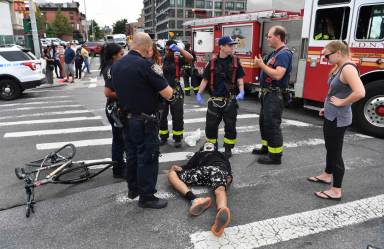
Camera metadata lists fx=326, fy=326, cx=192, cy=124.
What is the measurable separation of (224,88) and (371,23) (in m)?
3.52

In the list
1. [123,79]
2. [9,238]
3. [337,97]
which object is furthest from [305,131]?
[9,238]

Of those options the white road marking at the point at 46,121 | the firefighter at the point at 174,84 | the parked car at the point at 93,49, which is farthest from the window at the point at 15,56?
the parked car at the point at 93,49

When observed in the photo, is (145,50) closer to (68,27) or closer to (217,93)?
(217,93)

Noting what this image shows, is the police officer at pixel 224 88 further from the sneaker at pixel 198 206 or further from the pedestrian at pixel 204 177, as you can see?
the sneaker at pixel 198 206

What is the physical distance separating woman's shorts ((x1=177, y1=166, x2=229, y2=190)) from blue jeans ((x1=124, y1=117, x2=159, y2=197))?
1.96 feet

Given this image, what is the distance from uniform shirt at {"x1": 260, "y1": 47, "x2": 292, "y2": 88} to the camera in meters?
4.55

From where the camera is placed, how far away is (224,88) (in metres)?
5.00

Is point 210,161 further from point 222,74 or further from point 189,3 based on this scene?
point 189,3

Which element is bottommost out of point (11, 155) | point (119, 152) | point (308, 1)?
point (11, 155)

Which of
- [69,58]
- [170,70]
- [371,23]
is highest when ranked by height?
[371,23]

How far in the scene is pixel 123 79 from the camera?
11.0 feet

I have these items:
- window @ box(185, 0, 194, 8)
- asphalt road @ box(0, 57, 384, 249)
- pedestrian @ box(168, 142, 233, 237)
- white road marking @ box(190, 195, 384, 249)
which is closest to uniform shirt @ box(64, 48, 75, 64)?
asphalt road @ box(0, 57, 384, 249)

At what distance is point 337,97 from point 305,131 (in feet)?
11.3

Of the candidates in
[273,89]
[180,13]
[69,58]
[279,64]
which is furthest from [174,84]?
[180,13]
